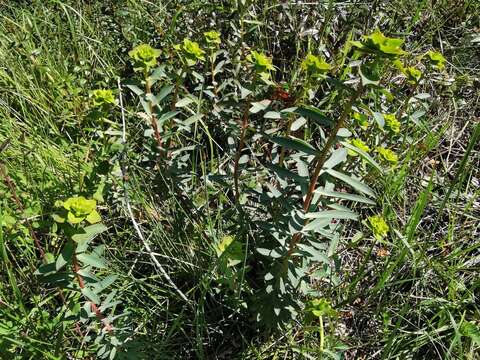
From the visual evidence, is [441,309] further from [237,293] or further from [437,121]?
[437,121]

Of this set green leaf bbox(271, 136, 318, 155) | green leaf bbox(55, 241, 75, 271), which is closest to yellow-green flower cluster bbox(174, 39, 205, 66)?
green leaf bbox(271, 136, 318, 155)

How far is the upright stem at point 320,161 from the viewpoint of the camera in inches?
50.0

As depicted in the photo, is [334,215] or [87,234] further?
[334,215]

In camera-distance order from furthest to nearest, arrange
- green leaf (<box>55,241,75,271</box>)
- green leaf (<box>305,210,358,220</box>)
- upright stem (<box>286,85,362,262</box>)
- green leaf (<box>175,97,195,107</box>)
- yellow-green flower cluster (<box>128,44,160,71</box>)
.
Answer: green leaf (<box>175,97,195,107</box>) → yellow-green flower cluster (<box>128,44,160,71</box>) → green leaf (<box>305,210,358,220</box>) → green leaf (<box>55,241,75,271</box>) → upright stem (<box>286,85,362,262</box>)

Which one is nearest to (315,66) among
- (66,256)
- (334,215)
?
(334,215)

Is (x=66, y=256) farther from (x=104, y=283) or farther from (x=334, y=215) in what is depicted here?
(x=334, y=215)

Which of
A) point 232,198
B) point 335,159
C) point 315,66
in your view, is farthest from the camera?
point 232,198

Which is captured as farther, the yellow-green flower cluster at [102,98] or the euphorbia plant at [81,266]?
the yellow-green flower cluster at [102,98]

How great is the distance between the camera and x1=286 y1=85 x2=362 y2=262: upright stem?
127 cm

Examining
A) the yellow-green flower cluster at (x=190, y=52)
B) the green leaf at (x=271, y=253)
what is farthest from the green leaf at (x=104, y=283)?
the yellow-green flower cluster at (x=190, y=52)

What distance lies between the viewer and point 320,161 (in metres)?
1.40

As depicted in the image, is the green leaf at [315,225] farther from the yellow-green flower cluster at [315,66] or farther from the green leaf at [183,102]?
the green leaf at [183,102]

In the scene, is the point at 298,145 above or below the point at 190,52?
below

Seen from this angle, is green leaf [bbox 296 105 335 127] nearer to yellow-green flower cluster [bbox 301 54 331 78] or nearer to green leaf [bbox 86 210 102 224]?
yellow-green flower cluster [bbox 301 54 331 78]
